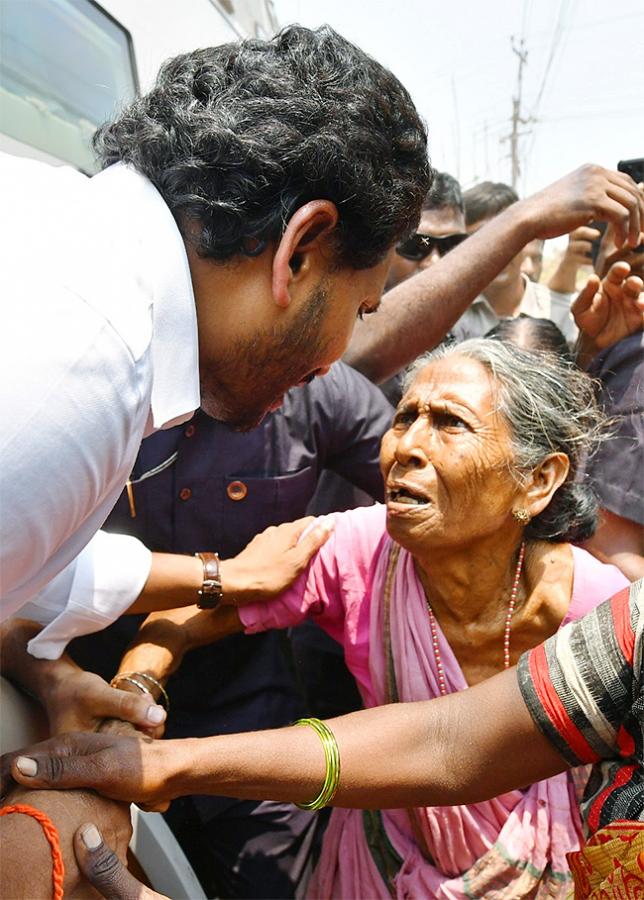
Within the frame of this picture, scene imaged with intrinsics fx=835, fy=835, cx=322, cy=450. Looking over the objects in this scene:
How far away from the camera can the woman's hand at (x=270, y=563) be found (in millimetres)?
2076

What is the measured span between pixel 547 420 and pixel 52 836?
145 cm

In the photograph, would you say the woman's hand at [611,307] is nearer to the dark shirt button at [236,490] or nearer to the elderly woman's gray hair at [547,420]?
the elderly woman's gray hair at [547,420]

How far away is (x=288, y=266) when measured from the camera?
140cm

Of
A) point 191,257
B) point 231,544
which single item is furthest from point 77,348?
point 231,544

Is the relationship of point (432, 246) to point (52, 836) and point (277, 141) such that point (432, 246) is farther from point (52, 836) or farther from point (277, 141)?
point (52, 836)

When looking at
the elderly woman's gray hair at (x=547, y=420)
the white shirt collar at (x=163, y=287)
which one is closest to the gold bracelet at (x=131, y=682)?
the white shirt collar at (x=163, y=287)

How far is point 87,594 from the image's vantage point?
191 cm

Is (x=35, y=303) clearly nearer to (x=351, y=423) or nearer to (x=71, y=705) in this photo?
(x=71, y=705)

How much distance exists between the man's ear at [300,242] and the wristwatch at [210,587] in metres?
0.88

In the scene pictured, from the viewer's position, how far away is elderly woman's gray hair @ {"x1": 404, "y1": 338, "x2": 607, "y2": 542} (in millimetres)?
2094

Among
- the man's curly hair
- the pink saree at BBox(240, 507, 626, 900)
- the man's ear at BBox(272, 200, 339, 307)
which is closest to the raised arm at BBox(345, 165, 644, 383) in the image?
the pink saree at BBox(240, 507, 626, 900)

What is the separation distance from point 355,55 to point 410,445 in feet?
2.97

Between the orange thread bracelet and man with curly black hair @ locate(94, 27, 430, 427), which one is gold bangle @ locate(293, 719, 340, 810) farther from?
man with curly black hair @ locate(94, 27, 430, 427)

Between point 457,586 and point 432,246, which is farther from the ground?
point 432,246
